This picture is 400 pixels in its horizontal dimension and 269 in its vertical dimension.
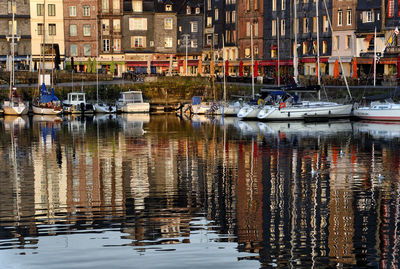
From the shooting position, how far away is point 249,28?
11075 centimetres

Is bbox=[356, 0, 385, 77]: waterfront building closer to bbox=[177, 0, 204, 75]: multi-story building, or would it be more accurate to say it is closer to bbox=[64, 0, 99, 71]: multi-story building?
bbox=[177, 0, 204, 75]: multi-story building

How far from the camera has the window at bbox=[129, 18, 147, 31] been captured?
378 ft

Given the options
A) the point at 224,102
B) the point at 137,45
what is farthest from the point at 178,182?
the point at 137,45

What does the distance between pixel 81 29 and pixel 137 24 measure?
7672 mm

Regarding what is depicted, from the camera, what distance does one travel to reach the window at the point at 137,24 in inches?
4532

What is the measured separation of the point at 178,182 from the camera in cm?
3225

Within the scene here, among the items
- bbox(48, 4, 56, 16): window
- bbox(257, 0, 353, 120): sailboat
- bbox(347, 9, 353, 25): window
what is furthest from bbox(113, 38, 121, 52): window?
bbox(257, 0, 353, 120): sailboat

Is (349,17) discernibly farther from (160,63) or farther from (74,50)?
(74,50)

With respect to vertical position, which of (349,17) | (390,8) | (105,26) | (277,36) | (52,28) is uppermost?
(390,8)

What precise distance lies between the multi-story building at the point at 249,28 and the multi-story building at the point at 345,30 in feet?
46.3

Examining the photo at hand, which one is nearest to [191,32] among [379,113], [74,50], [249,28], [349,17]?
Result: [249,28]

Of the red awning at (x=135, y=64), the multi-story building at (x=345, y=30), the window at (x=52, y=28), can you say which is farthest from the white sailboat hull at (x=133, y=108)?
the window at (x=52, y=28)

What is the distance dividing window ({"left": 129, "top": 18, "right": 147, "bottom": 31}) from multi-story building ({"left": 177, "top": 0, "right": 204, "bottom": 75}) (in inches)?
203

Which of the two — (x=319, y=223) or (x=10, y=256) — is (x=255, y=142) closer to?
(x=319, y=223)
